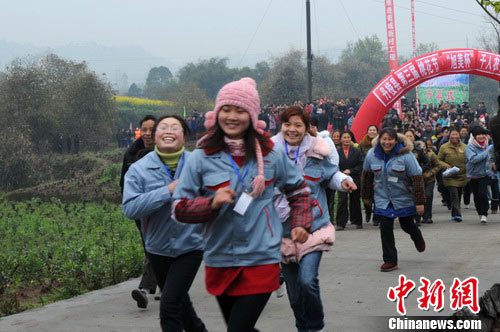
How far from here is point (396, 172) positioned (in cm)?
861

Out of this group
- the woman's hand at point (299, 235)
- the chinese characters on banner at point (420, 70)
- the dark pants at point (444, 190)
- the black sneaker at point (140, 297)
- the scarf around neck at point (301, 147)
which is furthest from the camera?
the chinese characters on banner at point (420, 70)

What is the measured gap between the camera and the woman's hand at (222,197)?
377 centimetres

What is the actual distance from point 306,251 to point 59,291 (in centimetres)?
427

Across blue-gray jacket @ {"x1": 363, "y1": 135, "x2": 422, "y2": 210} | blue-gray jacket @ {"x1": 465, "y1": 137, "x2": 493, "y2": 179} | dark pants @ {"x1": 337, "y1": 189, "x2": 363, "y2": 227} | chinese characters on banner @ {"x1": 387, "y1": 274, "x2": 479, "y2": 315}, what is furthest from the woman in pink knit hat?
blue-gray jacket @ {"x1": 465, "y1": 137, "x2": 493, "y2": 179}

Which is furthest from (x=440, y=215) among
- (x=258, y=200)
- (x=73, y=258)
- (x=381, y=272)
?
(x=258, y=200)

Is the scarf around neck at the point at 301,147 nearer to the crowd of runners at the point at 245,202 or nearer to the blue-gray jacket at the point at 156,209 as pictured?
the crowd of runners at the point at 245,202

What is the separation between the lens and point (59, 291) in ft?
28.5

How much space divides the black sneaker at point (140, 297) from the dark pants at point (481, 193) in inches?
318

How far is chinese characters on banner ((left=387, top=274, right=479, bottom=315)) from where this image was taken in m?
5.57

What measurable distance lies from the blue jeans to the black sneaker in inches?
80.8

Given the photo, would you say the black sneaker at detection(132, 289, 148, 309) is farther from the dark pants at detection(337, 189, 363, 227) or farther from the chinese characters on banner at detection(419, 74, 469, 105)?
the chinese characters on banner at detection(419, 74, 469, 105)

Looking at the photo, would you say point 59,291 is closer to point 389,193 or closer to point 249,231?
point 389,193

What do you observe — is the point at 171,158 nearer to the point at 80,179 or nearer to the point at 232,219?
the point at 232,219

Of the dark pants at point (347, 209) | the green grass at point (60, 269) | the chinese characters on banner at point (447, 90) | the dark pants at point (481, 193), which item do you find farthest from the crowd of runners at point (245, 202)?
the chinese characters on banner at point (447, 90)
